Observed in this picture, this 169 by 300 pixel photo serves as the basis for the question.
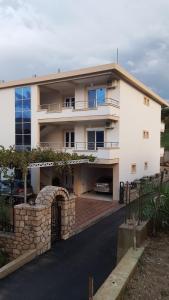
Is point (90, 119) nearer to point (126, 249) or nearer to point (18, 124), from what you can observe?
point (18, 124)

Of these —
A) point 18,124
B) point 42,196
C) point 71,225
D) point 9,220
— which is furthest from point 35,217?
point 18,124

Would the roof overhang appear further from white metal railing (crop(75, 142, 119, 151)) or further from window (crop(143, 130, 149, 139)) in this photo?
white metal railing (crop(75, 142, 119, 151))

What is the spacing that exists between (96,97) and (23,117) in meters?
7.07

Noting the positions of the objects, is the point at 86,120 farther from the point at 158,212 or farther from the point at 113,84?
the point at 158,212

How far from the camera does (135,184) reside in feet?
71.4

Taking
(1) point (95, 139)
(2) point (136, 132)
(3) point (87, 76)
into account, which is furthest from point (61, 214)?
(2) point (136, 132)

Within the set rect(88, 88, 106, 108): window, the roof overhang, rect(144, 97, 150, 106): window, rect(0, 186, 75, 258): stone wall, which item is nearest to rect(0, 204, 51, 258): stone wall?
rect(0, 186, 75, 258): stone wall

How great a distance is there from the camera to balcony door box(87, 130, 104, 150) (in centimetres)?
2144

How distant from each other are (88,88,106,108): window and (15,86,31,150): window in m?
5.59

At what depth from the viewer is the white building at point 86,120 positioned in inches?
792

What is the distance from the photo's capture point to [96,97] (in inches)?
842

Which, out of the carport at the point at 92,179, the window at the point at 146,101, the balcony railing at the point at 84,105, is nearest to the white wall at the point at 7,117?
the balcony railing at the point at 84,105

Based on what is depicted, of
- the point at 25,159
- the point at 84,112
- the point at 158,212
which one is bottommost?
the point at 158,212

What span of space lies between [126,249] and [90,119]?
1454cm
